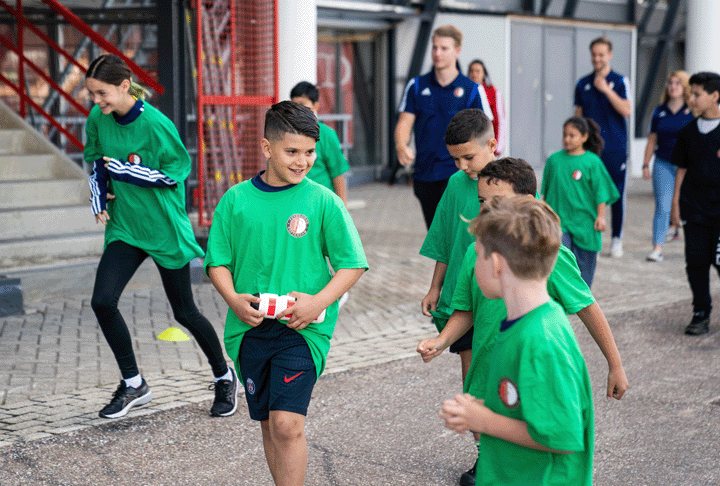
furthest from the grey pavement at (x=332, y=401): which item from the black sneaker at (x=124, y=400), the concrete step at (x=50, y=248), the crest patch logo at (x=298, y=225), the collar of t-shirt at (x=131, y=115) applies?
the collar of t-shirt at (x=131, y=115)

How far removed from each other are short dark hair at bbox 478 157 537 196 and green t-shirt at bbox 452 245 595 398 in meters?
0.29

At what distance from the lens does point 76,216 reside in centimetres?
818

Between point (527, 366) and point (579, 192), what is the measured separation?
4.70 m

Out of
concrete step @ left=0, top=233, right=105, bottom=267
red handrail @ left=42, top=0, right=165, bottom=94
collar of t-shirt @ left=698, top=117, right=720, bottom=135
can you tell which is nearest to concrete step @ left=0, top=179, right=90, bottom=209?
concrete step @ left=0, top=233, right=105, bottom=267

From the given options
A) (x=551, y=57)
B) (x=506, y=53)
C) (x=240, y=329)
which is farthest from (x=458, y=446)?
(x=551, y=57)

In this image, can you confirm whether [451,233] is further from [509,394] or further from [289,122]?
[509,394]

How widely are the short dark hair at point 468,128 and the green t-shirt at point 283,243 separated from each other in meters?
0.68

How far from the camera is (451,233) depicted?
12.0 feet

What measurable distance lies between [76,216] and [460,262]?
5576 mm

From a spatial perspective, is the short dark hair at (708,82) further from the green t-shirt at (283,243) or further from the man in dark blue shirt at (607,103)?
the green t-shirt at (283,243)

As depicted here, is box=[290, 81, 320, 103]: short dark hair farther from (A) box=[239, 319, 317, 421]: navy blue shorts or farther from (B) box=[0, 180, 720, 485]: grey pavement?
(A) box=[239, 319, 317, 421]: navy blue shorts

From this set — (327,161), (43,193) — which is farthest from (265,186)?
(43,193)

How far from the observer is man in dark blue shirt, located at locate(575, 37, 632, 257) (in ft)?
28.2

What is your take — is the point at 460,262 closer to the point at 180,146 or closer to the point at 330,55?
the point at 180,146
